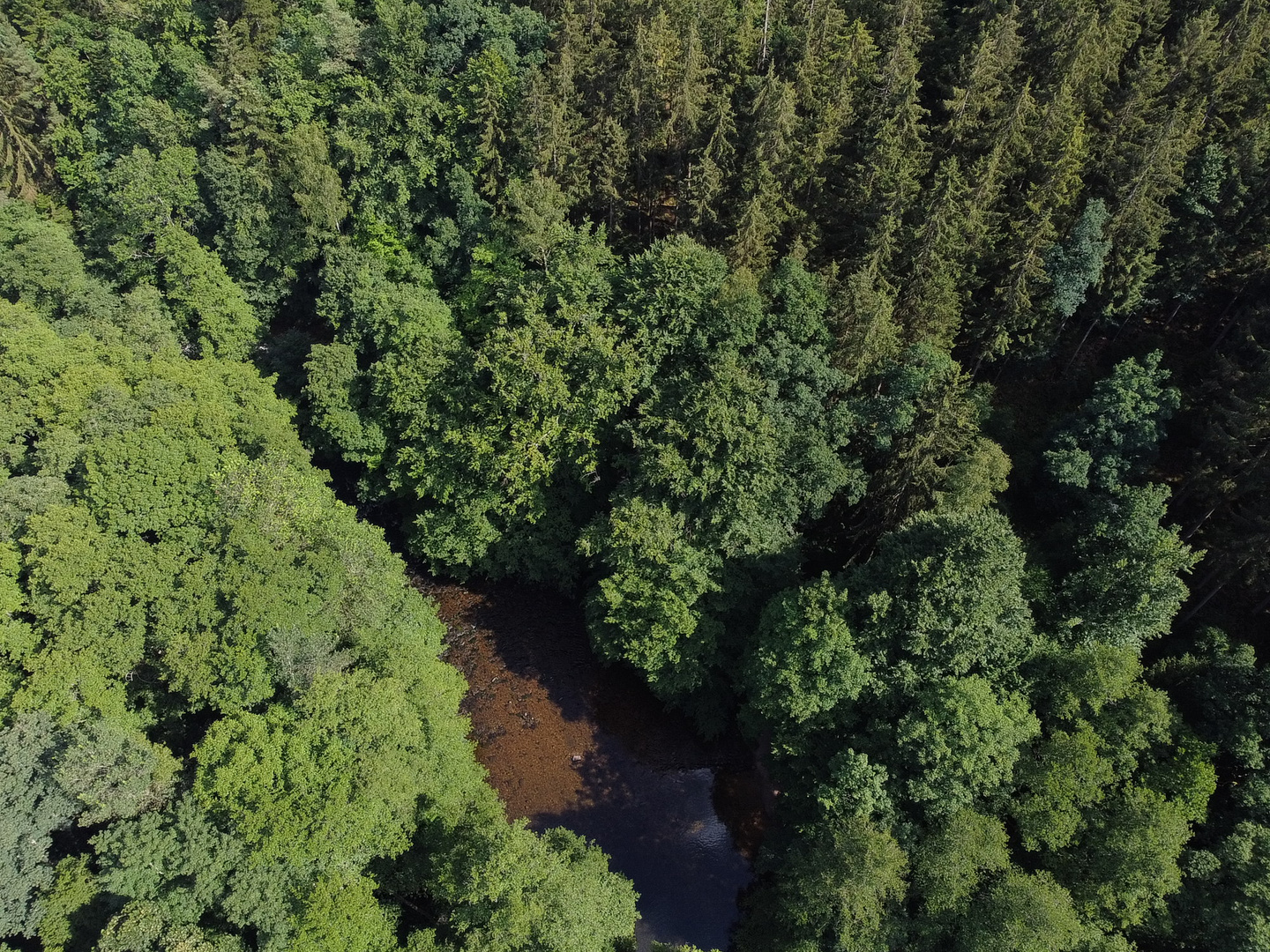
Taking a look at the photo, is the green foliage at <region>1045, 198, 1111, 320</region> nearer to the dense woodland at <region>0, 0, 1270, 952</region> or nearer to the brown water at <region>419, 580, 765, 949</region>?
the dense woodland at <region>0, 0, 1270, 952</region>

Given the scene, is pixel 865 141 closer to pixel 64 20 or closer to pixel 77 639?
pixel 77 639

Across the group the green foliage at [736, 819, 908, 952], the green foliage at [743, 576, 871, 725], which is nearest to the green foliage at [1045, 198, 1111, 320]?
the green foliage at [743, 576, 871, 725]

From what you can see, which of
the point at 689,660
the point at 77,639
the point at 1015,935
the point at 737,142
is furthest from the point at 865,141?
the point at 77,639

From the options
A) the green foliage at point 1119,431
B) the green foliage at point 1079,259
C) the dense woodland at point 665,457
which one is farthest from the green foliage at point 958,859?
the green foliage at point 1079,259

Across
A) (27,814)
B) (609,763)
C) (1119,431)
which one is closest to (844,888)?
(609,763)

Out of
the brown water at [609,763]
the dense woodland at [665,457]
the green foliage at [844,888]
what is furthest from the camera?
the brown water at [609,763]

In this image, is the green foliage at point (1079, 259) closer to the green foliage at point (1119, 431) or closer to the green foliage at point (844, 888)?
the green foliage at point (1119, 431)
